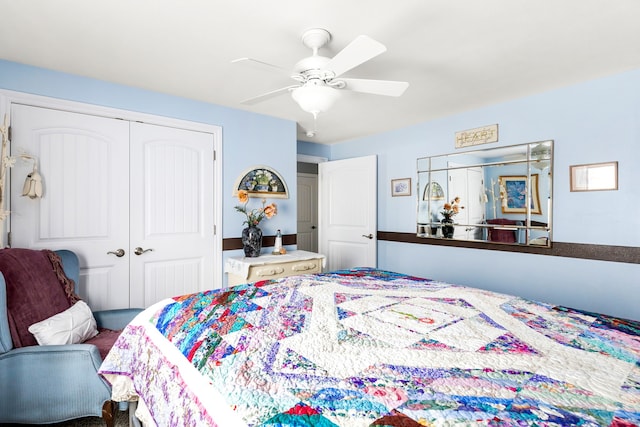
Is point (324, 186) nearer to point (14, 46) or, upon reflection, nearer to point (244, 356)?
point (14, 46)

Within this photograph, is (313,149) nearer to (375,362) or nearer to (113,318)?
(113,318)

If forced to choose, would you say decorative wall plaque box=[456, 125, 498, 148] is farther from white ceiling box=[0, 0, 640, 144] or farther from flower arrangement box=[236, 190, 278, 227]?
flower arrangement box=[236, 190, 278, 227]

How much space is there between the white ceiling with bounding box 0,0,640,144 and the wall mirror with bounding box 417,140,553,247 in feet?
2.06

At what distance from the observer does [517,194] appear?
3.00m

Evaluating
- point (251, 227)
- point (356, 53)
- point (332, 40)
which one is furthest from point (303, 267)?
point (356, 53)

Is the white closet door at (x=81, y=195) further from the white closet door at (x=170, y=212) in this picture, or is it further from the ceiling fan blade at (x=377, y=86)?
the ceiling fan blade at (x=377, y=86)

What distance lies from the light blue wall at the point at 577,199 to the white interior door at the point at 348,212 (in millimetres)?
1002

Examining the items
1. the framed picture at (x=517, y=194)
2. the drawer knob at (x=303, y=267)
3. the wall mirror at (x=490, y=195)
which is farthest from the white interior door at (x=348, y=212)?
the framed picture at (x=517, y=194)

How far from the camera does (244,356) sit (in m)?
1.01

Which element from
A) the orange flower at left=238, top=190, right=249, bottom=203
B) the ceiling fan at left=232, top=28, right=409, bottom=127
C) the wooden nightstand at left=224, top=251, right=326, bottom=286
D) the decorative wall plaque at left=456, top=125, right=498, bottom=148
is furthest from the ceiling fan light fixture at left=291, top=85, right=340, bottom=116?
the decorative wall plaque at left=456, top=125, right=498, bottom=148

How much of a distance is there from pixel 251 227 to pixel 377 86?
1.92 meters

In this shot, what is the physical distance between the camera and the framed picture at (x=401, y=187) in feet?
12.9

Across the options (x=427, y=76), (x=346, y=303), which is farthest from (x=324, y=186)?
(x=346, y=303)

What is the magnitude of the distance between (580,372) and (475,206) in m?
2.63
